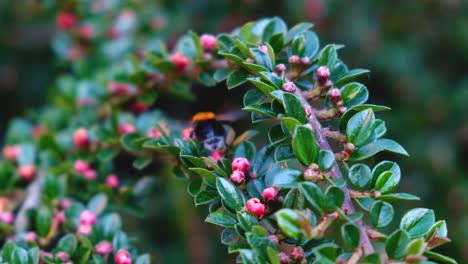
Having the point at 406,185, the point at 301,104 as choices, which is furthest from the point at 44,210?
the point at 406,185

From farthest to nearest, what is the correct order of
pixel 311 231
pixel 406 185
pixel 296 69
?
pixel 406 185
pixel 296 69
pixel 311 231

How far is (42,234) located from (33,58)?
49.8 inches

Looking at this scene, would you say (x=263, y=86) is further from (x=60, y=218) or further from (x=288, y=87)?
(x=60, y=218)

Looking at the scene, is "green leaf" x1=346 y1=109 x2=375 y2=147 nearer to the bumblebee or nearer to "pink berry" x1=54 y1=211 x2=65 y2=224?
the bumblebee

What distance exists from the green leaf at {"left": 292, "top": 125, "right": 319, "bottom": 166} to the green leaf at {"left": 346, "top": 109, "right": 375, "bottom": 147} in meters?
0.07

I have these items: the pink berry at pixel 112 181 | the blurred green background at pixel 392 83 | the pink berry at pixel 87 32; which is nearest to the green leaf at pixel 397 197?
the pink berry at pixel 112 181

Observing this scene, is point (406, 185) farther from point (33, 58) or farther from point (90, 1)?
point (33, 58)

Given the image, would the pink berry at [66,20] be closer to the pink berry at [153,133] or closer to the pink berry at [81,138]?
the pink berry at [81,138]

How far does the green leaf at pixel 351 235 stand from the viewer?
0.80 m

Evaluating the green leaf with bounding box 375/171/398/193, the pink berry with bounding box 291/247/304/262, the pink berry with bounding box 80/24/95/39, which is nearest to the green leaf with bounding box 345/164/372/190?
the green leaf with bounding box 375/171/398/193

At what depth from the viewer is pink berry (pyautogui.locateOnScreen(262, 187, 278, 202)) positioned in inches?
36.9

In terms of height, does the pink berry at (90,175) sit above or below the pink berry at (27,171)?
above

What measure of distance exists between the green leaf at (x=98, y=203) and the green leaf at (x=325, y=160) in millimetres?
497

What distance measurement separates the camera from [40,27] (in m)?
2.30
